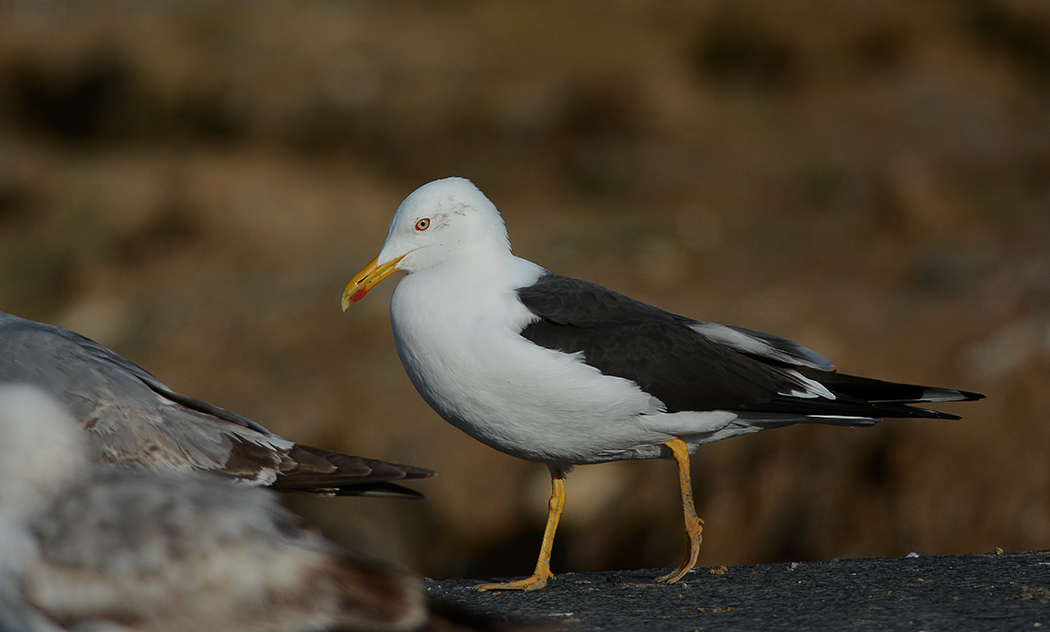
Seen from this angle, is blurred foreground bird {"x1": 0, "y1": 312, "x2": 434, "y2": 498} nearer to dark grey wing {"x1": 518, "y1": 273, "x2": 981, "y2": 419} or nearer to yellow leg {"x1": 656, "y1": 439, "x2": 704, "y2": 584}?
dark grey wing {"x1": 518, "y1": 273, "x2": 981, "y2": 419}

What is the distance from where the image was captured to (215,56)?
18.1 metres

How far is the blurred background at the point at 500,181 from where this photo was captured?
1148cm

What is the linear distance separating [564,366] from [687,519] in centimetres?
91

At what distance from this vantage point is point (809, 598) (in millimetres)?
4188

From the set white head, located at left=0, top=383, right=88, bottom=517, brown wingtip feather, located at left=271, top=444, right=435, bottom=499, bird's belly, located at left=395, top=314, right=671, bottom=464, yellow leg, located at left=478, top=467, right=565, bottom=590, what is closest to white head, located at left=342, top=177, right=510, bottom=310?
bird's belly, located at left=395, top=314, right=671, bottom=464

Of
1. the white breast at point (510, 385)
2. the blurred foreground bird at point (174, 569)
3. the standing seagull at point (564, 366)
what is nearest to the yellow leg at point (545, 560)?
the standing seagull at point (564, 366)

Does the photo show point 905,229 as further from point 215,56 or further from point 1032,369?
A: point 215,56

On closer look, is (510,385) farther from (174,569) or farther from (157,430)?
(174,569)

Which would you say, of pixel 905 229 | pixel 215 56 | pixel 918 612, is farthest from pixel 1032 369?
pixel 215 56

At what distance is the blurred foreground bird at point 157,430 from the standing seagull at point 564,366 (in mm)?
516

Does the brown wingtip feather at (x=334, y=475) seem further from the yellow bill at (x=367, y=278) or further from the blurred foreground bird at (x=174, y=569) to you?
the blurred foreground bird at (x=174, y=569)

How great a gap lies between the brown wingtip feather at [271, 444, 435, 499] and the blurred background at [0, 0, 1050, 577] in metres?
5.65

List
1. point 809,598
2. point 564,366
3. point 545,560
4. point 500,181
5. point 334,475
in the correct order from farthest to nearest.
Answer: point 500,181 < point 545,560 < point 564,366 < point 334,475 < point 809,598

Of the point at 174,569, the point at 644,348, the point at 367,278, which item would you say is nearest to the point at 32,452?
the point at 174,569
